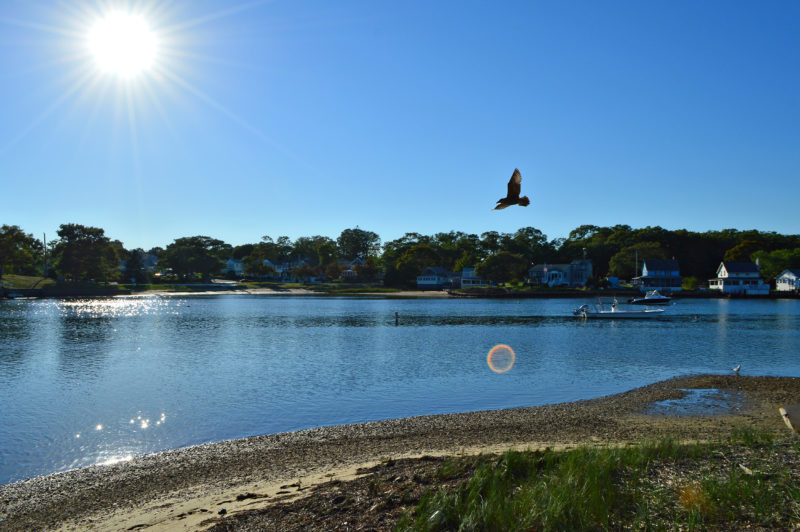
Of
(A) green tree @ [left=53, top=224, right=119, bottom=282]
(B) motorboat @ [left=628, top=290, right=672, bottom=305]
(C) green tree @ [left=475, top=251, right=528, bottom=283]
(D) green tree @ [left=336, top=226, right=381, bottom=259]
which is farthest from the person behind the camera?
(D) green tree @ [left=336, top=226, right=381, bottom=259]

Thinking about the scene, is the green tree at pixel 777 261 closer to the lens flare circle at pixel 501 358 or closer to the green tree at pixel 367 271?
the green tree at pixel 367 271

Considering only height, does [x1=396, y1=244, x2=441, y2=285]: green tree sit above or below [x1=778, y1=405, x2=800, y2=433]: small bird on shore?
above

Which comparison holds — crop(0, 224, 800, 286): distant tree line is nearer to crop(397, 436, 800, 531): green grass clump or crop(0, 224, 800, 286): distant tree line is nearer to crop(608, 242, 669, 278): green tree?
crop(608, 242, 669, 278): green tree

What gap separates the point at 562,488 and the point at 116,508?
762 cm

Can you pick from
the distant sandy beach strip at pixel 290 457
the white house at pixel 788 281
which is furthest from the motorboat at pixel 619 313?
the white house at pixel 788 281

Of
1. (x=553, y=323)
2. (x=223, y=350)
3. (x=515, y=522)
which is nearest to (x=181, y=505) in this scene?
(x=515, y=522)

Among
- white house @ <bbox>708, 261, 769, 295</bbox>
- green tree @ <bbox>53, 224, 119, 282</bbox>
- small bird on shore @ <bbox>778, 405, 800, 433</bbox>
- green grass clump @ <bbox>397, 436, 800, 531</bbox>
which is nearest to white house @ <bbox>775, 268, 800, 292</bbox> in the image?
white house @ <bbox>708, 261, 769, 295</bbox>

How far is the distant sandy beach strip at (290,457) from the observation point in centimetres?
889

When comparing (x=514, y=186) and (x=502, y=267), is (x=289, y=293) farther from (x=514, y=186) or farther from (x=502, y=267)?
(x=514, y=186)

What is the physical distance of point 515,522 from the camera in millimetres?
5961

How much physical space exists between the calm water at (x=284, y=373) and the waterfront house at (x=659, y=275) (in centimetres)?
7102

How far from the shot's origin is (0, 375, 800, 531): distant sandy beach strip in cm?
889

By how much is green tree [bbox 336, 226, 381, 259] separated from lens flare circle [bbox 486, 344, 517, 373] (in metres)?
145

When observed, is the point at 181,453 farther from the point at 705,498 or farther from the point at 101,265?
the point at 101,265
